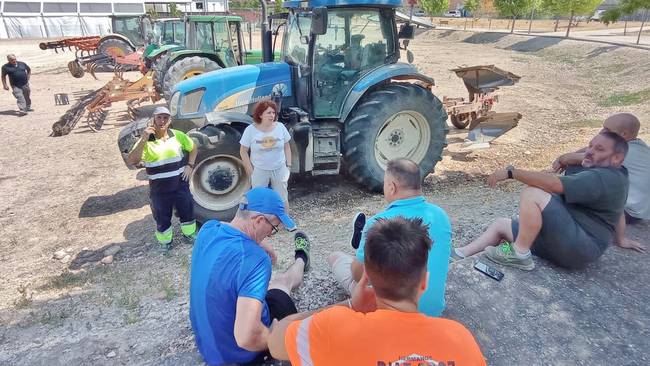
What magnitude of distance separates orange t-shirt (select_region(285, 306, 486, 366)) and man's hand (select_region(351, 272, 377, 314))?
712 millimetres

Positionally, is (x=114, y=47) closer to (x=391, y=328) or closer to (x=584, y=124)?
(x=584, y=124)

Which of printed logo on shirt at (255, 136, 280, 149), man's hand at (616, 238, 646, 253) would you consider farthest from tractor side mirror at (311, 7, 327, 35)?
man's hand at (616, 238, 646, 253)

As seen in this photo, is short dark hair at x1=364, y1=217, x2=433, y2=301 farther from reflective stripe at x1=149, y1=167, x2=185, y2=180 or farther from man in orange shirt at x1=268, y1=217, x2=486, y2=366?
reflective stripe at x1=149, y1=167, x2=185, y2=180

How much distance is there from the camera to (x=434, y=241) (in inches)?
95.3

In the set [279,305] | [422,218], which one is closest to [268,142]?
[279,305]

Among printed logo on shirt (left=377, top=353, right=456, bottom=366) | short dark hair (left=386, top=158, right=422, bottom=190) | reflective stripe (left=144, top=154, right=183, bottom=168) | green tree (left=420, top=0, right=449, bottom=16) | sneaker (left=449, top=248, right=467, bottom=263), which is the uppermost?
green tree (left=420, top=0, right=449, bottom=16)

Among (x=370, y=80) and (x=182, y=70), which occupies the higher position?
(x=370, y=80)

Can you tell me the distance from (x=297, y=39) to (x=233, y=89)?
3.46 ft

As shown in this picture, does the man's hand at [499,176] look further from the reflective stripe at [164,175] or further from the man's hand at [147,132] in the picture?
the man's hand at [147,132]

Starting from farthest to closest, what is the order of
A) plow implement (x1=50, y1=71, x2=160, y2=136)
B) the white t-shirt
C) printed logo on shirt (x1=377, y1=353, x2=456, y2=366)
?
plow implement (x1=50, y1=71, x2=160, y2=136), the white t-shirt, printed logo on shirt (x1=377, y1=353, x2=456, y2=366)

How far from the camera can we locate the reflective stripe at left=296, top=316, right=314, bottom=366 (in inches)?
62.6

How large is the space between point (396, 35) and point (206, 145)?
289 centimetres

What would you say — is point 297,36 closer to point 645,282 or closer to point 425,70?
point 645,282

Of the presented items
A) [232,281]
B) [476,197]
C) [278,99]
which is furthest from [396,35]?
[232,281]
